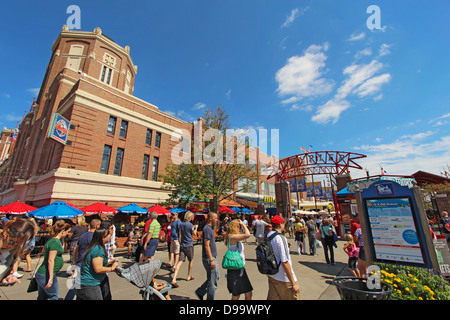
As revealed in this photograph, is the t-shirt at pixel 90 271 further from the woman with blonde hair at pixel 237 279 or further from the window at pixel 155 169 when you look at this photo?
the window at pixel 155 169

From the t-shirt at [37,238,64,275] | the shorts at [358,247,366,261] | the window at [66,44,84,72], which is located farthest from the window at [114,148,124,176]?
the window at [66,44,84,72]

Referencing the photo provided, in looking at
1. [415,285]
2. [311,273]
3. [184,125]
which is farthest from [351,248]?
[184,125]

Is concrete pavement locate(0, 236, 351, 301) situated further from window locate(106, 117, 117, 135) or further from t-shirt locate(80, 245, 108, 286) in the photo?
window locate(106, 117, 117, 135)

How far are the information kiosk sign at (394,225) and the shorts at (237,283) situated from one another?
138 inches

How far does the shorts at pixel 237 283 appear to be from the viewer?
3527 mm

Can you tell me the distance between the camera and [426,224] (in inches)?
169

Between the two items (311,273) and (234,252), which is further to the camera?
(311,273)

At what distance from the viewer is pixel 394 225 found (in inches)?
186

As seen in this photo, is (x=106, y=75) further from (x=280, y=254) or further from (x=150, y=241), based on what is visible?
(x=280, y=254)

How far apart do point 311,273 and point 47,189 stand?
2004 centimetres

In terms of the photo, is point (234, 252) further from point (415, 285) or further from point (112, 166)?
point (112, 166)

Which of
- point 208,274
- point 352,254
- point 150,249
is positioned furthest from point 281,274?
point 150,249
